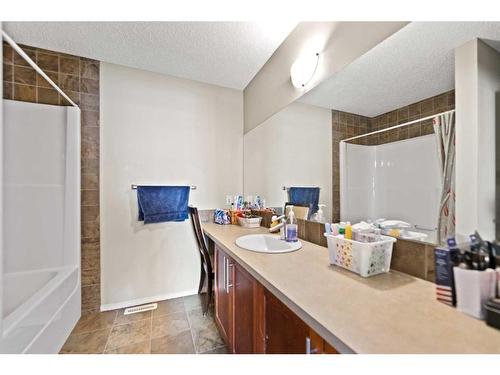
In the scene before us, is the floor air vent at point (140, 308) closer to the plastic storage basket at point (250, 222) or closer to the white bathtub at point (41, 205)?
the white bathtub at point (41, 205)

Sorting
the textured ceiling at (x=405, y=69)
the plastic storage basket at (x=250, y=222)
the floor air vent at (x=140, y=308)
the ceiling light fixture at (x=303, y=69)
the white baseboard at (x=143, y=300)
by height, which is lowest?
the floor air vent at (x=140, y=308)

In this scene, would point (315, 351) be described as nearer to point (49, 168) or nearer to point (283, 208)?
point (283, 208)

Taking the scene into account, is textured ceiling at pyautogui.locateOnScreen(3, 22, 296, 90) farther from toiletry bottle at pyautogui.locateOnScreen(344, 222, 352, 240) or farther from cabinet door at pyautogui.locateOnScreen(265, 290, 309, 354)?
cabinet door at pyautogui.locateOnScreen(265, 290, 309, 354)

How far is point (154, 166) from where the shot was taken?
82.0 inches

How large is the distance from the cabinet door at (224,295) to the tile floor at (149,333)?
179mm

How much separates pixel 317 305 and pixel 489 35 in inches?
39.5

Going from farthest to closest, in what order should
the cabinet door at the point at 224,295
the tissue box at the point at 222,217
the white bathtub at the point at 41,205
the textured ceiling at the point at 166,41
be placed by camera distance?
the tissue box at the point at 222,217 < the white bathtub at the point at 41,205 < the textured ceiling at the point at 166,41 < the cabinet door at the point at 224,295

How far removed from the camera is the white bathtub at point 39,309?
3.74 feet

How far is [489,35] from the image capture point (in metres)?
0.67

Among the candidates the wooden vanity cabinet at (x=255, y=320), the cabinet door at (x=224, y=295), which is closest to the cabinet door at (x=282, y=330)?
the wooden vanity cabinet at (x=255, y=320)

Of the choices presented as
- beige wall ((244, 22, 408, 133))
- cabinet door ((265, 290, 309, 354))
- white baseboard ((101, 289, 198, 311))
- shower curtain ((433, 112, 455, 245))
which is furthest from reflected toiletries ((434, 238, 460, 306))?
white baseboard ((101, 289, 198, 311))

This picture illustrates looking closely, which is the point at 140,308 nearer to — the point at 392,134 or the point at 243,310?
the point at 243,310

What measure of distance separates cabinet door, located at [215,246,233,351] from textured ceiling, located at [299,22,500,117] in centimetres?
116
